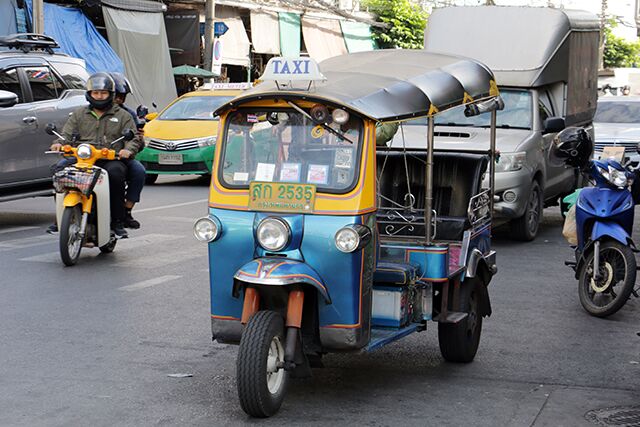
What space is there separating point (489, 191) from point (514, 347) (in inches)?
43.7

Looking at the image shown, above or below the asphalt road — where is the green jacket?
above

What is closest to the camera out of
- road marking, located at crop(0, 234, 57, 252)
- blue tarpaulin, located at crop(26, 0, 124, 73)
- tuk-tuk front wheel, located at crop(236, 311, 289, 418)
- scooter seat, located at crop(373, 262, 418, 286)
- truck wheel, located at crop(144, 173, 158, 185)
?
tuk-tuk front wheel, located at crop(236, 311, 289, 418)

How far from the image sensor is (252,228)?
5.77m

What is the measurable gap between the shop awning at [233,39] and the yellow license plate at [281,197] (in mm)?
26401

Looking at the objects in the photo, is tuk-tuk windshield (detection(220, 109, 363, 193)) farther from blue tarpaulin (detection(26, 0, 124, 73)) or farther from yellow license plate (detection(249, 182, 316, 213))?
blue tarpaulin (detection(26, 0, 124, 73))

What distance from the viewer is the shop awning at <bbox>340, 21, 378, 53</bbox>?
3881 centimetres

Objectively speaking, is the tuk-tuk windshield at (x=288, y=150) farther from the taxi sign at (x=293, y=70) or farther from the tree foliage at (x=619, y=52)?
the tree foliage at (x=619, y=52)

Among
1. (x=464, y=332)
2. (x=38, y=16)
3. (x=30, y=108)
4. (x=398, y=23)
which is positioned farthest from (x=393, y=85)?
(x=398, y=23)

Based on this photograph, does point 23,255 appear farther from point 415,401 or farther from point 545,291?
point 415,401

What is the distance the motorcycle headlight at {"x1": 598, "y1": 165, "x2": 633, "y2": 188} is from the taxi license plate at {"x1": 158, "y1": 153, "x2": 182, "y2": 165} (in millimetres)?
10454

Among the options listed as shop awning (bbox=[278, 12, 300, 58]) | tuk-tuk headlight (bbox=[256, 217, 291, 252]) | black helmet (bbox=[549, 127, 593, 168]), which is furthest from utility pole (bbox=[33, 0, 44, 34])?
tuk-tuk headlight (bbox=[256, 217, 291, 252])

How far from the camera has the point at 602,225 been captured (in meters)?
8.46

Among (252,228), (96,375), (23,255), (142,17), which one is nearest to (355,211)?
(252,228)

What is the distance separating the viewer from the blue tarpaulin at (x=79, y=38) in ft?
81.0
